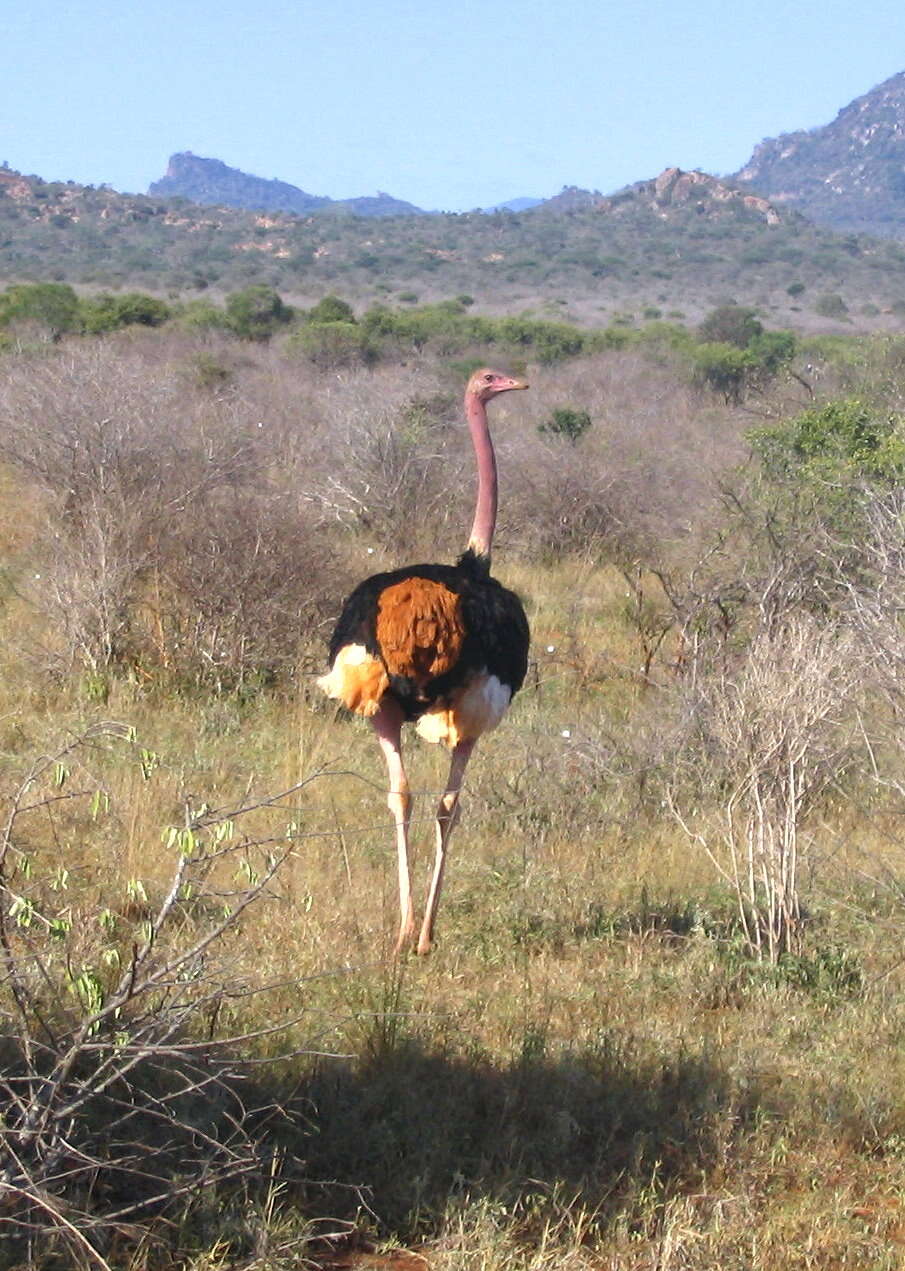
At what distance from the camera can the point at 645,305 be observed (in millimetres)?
50625

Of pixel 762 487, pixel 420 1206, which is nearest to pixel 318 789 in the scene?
pixel 420 1206

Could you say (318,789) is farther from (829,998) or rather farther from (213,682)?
(829,998)

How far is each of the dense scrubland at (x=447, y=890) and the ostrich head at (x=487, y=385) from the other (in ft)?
4.63

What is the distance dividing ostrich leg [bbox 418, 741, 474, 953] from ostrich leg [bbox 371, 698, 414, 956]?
55 millimetres

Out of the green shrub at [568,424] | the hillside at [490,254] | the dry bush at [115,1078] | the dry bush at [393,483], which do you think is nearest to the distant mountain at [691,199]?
the hillside at [490,254]

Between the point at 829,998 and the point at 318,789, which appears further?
the point at 318,789

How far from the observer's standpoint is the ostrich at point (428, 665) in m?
5.08

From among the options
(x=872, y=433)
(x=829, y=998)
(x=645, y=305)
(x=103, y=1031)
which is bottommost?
(x=829, y=998)

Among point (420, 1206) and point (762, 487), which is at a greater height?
point (762, 487)

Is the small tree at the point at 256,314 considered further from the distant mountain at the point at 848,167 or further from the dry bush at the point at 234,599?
the distant mountain at the point at 848,167

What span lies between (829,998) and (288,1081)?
6.27 ft

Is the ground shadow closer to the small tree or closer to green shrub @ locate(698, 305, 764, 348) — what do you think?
the small tree

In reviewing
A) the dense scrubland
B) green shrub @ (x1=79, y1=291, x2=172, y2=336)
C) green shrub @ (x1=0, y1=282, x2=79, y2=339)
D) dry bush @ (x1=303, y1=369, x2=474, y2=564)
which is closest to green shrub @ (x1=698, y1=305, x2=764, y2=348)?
green shrub @ (x1=79, y1=291, x2=172, y2=336)

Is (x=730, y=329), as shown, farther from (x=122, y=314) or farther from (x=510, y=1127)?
(x=510, y=1127)
